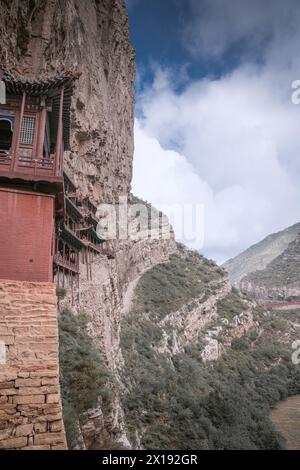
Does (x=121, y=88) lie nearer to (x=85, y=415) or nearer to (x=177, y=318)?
(x=177, y=318)

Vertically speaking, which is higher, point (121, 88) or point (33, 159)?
point (121, 88)

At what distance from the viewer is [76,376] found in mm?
12375

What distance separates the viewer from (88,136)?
85.8 feet

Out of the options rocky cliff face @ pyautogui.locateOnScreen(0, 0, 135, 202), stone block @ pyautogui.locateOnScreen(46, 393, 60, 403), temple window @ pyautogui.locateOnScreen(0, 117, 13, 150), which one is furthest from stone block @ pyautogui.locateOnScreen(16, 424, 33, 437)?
rocky cliff face @ pyautogui.locateOnScreen(0, 0, 135, 202)

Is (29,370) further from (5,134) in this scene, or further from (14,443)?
(5,134)

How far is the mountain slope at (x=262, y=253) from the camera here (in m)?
150

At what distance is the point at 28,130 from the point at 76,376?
30.7 feet

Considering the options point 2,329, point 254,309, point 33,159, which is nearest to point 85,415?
point 2,329

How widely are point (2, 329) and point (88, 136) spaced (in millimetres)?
22058

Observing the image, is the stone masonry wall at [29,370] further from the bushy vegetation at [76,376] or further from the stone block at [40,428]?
the bushy vegetation at [76,376]

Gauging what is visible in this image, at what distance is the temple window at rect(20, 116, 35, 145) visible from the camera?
9586 mm

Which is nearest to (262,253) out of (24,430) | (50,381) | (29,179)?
(29,179)

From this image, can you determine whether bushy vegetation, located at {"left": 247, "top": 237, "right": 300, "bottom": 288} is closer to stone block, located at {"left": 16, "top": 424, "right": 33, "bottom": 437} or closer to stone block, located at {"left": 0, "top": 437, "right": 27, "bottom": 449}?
stone block, located at {"left": 16, "top": 424, "right": 33, "bottom": 437}
